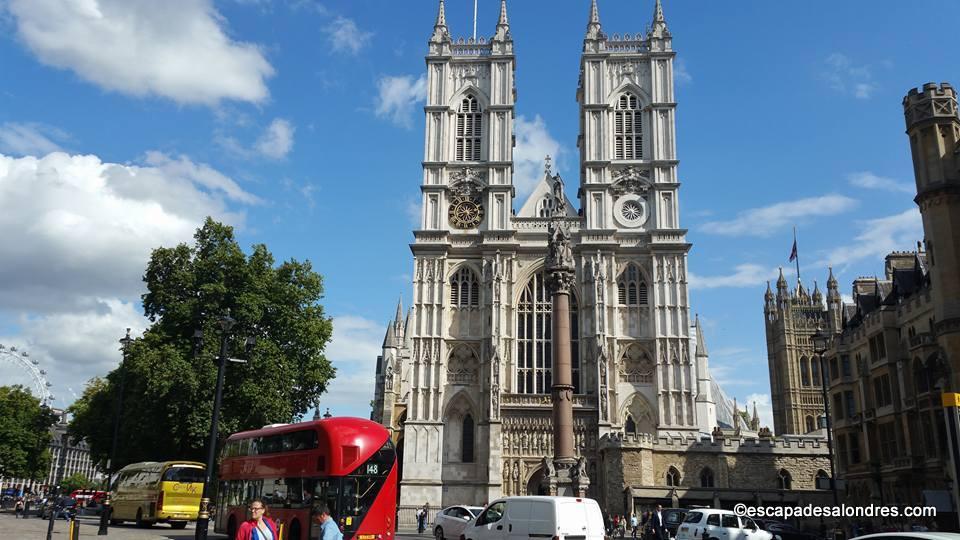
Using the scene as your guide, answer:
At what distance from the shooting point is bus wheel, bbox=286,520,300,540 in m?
18.2

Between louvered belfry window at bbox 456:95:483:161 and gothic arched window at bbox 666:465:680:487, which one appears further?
louvered belfry window at bbox 456:95:483:161

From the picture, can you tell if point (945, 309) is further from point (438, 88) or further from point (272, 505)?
point (438, 88)

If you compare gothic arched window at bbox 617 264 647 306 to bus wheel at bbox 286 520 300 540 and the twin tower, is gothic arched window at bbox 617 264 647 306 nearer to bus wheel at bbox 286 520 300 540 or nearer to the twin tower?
the twin tower

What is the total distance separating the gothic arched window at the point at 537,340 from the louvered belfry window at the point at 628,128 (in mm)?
10503

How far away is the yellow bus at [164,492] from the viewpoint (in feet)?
88.1

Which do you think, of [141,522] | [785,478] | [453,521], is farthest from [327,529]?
[785,478]

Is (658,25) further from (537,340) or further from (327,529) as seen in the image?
(327,529)

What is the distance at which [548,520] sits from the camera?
16.2 meters

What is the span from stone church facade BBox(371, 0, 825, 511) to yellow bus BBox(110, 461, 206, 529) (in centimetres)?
1873

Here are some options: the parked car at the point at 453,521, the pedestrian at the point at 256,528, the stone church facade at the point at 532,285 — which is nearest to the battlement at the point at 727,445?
the stone church facade at the point at 532,285

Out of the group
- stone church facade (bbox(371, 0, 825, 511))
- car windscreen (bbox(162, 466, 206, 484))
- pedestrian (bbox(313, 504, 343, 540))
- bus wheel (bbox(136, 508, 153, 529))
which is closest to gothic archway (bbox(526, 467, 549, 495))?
stone church facade (bbox(371, 0, 825, 511))

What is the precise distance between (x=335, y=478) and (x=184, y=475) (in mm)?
12807

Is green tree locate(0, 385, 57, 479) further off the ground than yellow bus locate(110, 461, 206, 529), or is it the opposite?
green tree locate(0, 385, 57, 479)


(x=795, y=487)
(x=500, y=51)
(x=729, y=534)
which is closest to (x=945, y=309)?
(x=729, y=534)
